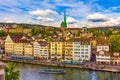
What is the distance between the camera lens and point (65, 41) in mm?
64812

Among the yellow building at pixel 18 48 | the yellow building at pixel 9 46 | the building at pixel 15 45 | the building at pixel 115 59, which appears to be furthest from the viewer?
the yellow building at pixel 9 46

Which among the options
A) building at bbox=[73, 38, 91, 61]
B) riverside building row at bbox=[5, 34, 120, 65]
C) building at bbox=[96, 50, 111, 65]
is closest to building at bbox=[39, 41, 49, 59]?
riverside building row at bbox=[5, 34, 120, 65]

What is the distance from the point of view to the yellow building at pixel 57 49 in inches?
2552

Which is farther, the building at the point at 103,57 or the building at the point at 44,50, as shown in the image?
the building at the point at 44,50

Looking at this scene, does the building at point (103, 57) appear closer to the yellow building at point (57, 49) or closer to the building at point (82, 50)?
the building at point (82, 50)

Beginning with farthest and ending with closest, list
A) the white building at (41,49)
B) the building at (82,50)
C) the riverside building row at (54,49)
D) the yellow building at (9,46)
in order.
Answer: the yellow building at (9,46) < the white building at (41,49) < the riverside building row at (54,49) < the building at (82,50)

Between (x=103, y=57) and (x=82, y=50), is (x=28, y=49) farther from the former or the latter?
(x=103, y=57)

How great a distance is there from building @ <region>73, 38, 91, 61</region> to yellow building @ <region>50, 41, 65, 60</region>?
145 inches

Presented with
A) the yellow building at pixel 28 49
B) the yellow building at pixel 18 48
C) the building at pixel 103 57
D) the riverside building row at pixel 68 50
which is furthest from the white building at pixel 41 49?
the building at pixel 103 57

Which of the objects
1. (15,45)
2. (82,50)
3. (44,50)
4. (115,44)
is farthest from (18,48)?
(115,44)

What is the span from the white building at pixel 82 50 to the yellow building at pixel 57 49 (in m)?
3.72

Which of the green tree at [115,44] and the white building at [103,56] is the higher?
the green tree at [115,44]

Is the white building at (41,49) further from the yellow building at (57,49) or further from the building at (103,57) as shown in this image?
the building at (103,57)

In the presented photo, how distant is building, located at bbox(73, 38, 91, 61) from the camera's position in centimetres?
5978
